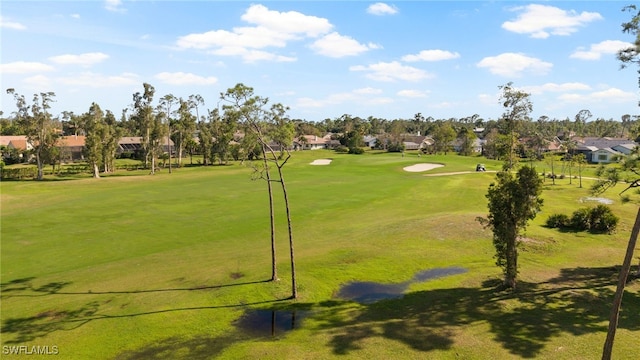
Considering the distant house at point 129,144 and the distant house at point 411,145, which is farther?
the distant house at point 411,145

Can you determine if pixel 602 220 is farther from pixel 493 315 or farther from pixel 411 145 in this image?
pixel 411 145

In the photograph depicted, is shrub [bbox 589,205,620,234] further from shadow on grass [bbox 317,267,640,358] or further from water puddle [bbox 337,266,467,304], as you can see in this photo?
water puddle [bbox 337,266,467,304]

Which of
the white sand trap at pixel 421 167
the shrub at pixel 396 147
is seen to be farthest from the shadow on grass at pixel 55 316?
the shrub at pixel 396 147

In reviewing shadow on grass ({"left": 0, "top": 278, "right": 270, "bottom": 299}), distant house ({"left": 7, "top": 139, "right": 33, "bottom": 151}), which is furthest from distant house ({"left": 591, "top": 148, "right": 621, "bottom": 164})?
distant house ({"left": 7, "top": 139, "right": 33, "bottom": 151})

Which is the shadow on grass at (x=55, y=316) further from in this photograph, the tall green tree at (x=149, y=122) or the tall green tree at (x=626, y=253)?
the tall green tree at (x=149, y=122)

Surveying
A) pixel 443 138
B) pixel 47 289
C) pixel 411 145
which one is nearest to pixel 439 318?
pixel 47 289

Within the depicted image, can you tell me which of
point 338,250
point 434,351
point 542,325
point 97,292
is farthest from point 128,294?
point 542,325

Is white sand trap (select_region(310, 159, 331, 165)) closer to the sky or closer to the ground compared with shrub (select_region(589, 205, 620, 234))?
closer to the sky
